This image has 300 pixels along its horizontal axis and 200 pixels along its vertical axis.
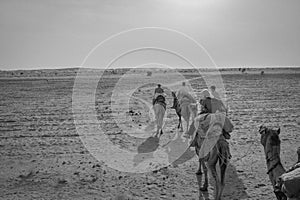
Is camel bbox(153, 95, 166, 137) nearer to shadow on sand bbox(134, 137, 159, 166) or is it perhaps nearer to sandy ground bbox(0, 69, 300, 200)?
sandy ground bbox(0, 69, 300, 200)

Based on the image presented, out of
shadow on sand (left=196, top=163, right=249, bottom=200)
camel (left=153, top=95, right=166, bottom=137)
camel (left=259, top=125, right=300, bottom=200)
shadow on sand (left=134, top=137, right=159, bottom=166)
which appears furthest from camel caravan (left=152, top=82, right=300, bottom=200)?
camel (left=153, top=95, right=166, bottom=137)

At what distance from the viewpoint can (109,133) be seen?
53.6 ft

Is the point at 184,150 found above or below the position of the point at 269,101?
below

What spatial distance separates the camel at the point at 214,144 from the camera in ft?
27.8

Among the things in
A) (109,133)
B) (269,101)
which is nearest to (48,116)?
(109,133)

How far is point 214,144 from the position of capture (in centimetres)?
860

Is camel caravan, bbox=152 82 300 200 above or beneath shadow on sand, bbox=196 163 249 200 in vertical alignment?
above

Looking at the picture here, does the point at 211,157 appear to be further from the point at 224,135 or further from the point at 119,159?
the point at 119,159

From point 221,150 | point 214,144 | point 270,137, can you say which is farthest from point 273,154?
point 214,144

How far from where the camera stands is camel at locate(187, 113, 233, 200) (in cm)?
846

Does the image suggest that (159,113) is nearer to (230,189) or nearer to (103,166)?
(103,166)

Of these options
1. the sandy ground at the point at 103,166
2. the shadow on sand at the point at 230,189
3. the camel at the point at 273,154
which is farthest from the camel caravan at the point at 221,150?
the sandy ground at the point at 103,166

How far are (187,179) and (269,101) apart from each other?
786 inches

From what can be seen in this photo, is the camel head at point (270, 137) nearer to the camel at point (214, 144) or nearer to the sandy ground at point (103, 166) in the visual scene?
the camel at point (214, 144)
